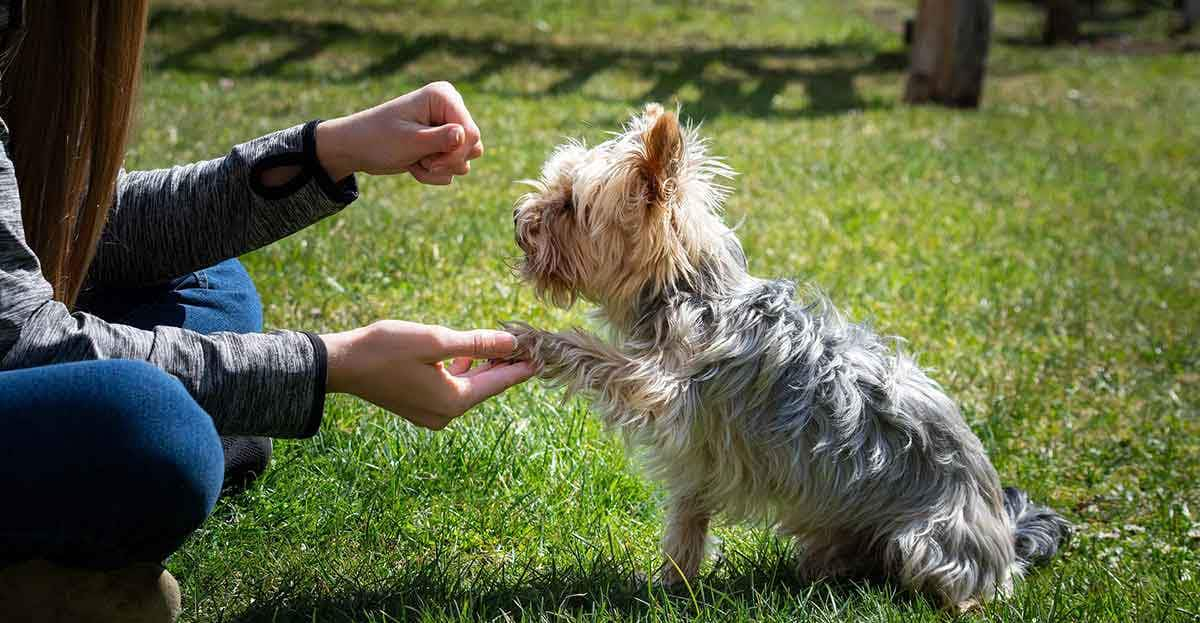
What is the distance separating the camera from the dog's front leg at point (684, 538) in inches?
124

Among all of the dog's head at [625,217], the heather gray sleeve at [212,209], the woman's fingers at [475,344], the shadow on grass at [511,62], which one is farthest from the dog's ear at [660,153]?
the shadow on grass at [511,62]

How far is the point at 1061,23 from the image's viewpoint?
18.0 m

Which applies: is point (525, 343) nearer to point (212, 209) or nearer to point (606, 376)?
point (606, 376)

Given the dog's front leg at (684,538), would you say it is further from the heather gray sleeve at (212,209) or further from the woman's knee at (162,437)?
the woman's knee at (162,437)

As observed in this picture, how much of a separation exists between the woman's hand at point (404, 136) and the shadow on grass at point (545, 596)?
3.55 ft

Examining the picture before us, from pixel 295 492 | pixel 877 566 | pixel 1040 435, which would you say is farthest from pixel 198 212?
pixel 1040 435

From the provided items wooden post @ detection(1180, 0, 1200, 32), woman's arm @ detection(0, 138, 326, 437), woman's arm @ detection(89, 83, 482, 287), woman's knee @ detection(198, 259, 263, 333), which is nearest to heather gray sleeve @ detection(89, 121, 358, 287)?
woman's arm @ detection(89, 83, 482, 287)

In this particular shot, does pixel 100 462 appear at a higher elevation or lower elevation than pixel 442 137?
lower

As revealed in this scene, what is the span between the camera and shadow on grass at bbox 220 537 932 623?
2.66 meters

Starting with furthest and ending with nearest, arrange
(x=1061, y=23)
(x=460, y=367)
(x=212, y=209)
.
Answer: (x=1061, y=23) < (x=212, y=209) < (x=460, y=367)

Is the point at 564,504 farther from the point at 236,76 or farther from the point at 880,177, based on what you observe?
the point at 236,76

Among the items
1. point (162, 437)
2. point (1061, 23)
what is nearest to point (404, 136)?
point (162, 437)

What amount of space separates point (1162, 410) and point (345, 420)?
139 inches

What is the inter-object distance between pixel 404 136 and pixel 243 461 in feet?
3.83
